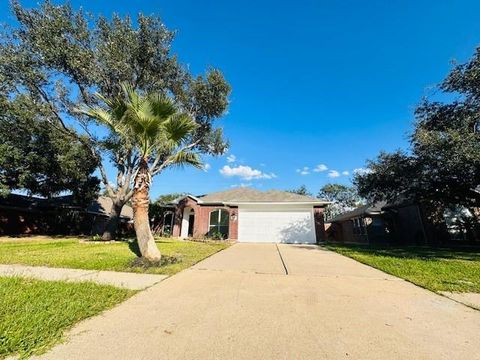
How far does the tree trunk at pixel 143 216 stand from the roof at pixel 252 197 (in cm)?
1148

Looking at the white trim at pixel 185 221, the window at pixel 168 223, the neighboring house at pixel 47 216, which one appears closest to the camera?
the neighboring house at pixel 47 216

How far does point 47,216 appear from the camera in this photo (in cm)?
2239

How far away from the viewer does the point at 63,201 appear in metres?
23.2

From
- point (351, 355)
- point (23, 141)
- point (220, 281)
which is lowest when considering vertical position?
point (351, 355)

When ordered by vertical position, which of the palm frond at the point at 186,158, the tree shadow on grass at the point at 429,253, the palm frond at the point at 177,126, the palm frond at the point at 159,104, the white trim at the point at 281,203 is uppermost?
the palm frond at the point at 159,104

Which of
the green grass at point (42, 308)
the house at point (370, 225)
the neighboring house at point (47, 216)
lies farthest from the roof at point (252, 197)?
the green grass at point (42, 308)

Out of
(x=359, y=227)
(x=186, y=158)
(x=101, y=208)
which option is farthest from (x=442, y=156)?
(x=101, y=208)

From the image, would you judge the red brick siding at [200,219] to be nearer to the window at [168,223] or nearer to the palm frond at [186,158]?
the window at [168,223]

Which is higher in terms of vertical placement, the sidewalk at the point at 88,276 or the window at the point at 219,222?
the window at the point at 219,222

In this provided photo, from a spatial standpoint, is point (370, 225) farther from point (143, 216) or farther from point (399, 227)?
point (143, 216)

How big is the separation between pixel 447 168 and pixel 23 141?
23.5 metres

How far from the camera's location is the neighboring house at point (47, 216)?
1970 cm

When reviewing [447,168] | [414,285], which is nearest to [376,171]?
[447,168]

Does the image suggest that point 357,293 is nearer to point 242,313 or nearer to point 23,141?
point 242,313
